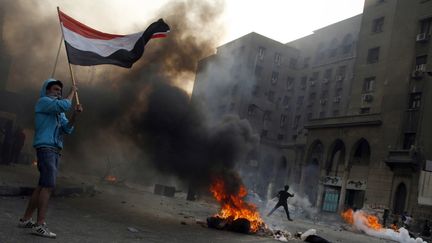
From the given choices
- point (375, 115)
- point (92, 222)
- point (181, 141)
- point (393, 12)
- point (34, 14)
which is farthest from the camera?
point (393, 12)

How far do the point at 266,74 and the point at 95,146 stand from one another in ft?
149

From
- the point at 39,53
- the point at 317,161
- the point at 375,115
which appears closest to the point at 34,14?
the point at 39,53

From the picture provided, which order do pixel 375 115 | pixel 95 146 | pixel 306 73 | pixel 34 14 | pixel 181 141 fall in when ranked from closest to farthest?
pixel 181 141 < pixel 34 14 < pixel 95 146 < pixel 375 115 < pixel 306 73

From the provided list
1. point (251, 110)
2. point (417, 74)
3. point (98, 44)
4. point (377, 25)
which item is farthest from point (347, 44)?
point (98, 44)

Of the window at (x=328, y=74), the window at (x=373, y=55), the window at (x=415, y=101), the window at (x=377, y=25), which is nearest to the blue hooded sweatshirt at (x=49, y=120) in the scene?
the window at (x=415, y=101)

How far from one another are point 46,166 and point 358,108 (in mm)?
38367

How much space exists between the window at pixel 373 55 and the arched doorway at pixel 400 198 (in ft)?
41.5

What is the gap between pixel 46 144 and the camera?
19.5 feet

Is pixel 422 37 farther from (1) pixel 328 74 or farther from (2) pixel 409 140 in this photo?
(1) pixel 328 74

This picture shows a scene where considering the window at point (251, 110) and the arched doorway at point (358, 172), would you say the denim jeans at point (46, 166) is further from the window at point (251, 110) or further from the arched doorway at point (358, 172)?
the window at point (251, 110)

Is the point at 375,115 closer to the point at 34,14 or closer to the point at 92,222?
the point at 34,14

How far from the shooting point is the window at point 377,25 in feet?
135

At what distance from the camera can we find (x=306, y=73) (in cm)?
6197

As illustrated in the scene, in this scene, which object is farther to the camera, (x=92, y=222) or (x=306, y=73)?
(x=306, y=73)
